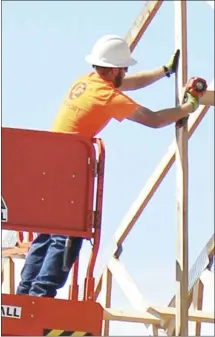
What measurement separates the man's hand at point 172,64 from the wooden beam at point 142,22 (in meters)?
2.46

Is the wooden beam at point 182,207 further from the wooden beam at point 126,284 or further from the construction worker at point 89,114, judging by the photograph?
the wooden beam at point 126,284

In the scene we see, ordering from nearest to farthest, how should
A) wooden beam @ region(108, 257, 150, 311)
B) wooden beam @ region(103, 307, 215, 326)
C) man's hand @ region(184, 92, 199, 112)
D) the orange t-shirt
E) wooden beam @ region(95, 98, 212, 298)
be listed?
the orange t-shirt
man's hand @ region(184, 92, 199, 112)
wooden beam @ region(103, 307, 215, 326)
wooden beam @ region(108, 257, 150, 311)
wooden beam @ region(95, 98, 212, 298)

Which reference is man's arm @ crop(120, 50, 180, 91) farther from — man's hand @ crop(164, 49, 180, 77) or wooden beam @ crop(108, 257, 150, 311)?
wooden beam @ crop(108, 257, 150, 311)

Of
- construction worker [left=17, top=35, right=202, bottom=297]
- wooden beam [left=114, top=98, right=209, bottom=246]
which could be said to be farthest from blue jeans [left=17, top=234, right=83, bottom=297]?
wooden beam [left=114, top=98, right=209, bottom=246]

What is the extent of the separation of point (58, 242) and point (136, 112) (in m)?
0.75

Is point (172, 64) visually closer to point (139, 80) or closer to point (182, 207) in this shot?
point (139, 80)

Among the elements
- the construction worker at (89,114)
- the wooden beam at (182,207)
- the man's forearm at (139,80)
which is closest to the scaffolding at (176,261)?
the wooden beam at (182,207)

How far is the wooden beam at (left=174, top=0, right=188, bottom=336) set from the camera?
4.96 m

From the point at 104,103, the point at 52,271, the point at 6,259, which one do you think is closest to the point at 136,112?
the point at 104,103

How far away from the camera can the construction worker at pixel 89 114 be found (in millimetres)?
4809

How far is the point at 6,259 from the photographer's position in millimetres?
6371

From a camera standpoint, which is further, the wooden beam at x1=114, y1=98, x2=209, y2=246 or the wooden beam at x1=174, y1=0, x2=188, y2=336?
the wooden beam at x1=114, y1=98, x2=209, y2=246

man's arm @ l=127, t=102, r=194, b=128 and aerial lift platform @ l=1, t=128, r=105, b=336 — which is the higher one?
man's arm @ l=127, t=102, r=194, b=128

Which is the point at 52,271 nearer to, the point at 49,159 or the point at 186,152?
the point at 49,159
